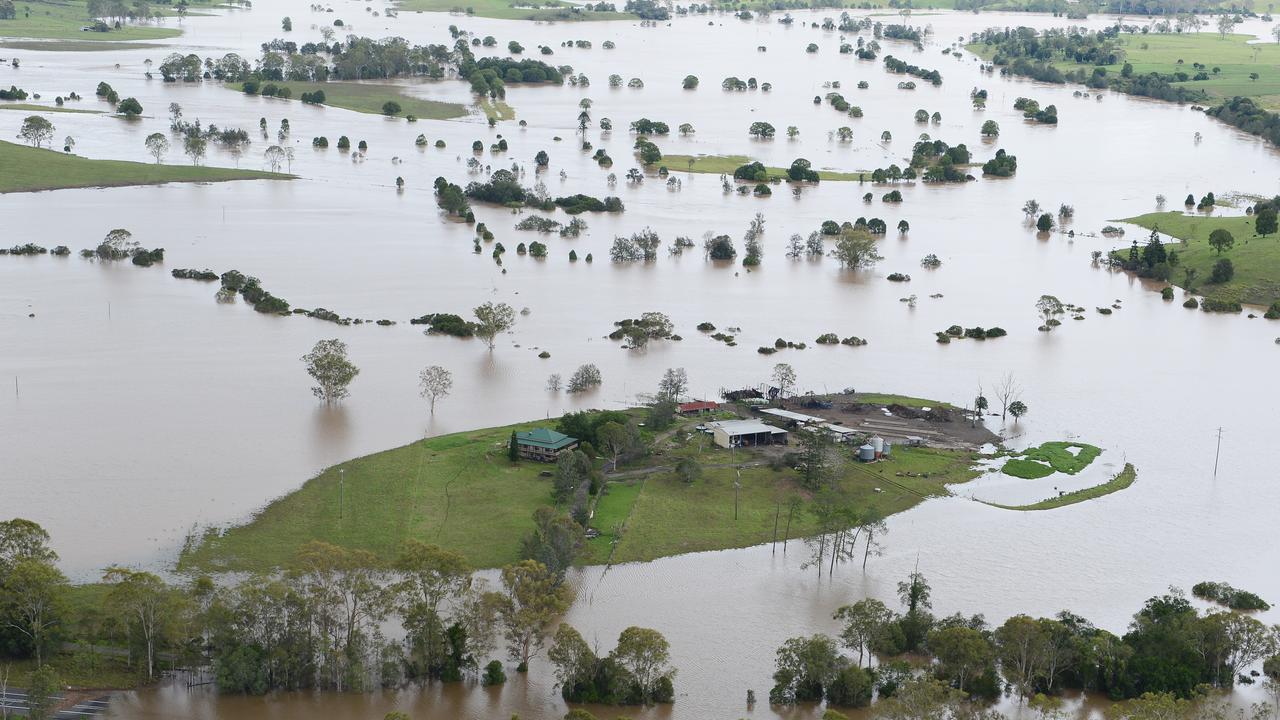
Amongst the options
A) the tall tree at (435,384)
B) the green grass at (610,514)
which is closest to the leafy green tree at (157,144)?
the tall tree at (435,384)

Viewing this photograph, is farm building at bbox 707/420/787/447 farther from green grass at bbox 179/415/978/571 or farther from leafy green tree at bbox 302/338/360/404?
leafy green tree at bbox 302/338/360/404

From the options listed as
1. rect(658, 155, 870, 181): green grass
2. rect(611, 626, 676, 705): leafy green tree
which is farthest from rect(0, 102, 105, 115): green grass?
rect(611, 626, 676, 705): leafy green tree

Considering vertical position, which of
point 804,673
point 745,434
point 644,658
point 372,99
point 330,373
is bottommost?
point 804,673

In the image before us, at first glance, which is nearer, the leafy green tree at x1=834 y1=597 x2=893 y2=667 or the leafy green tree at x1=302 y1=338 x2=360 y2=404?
the leafy green tree at x1=834 y1=597 x2=893 y2=667

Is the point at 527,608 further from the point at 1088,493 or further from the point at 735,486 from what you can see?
the point at 1088,493

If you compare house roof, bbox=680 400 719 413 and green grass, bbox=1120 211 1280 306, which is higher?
green grass, bbox=1120 211 1280 306

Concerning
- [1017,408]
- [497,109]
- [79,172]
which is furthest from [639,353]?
[497,109]

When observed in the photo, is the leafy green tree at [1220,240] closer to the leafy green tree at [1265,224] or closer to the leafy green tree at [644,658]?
the leafy green tree at [1265,224]
